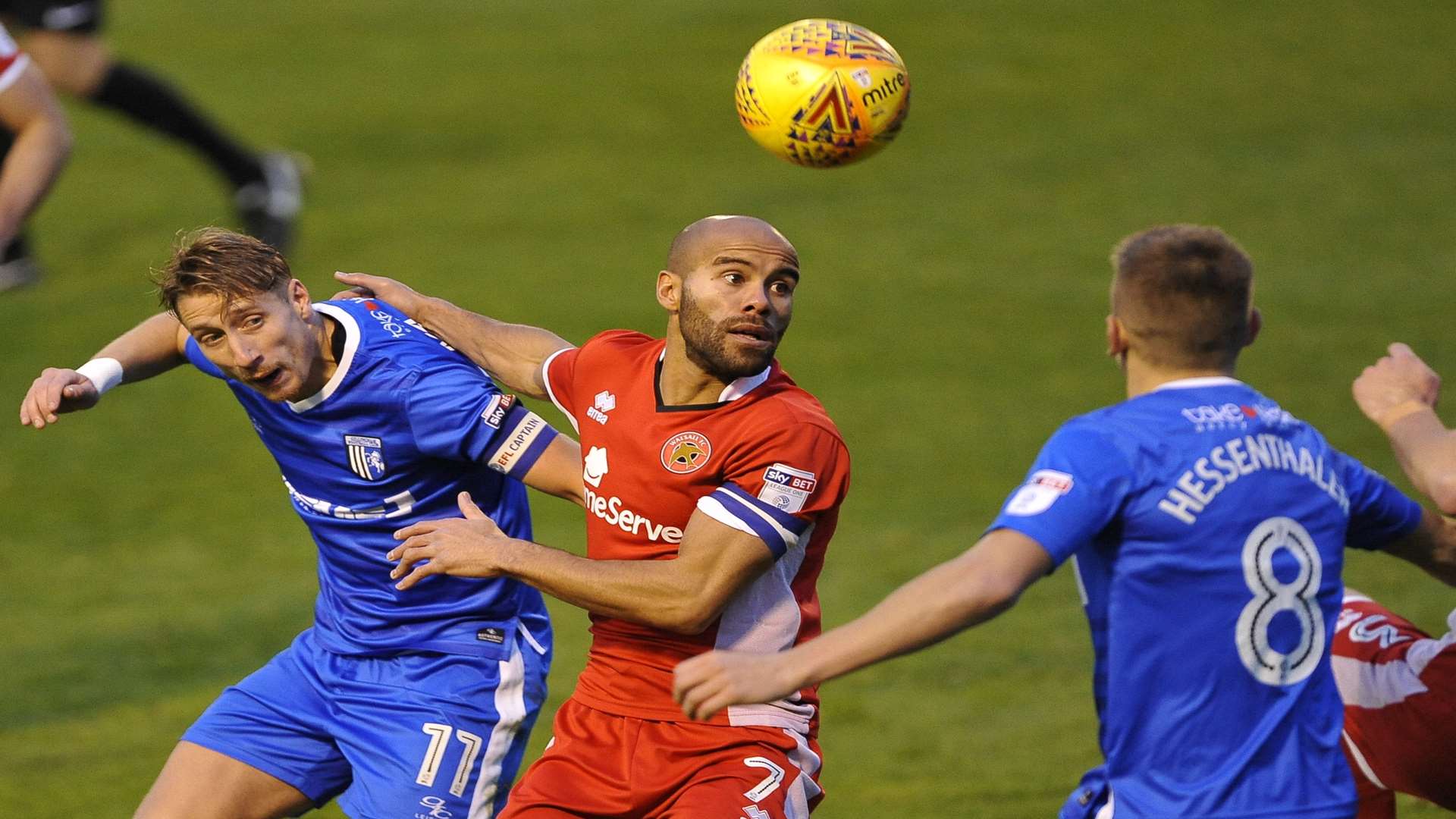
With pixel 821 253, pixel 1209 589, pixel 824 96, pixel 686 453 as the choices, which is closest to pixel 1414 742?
pixel 1209 589

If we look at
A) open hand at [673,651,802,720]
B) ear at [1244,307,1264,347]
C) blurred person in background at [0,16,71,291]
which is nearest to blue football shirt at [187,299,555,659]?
open hand at [673,651,802,720]

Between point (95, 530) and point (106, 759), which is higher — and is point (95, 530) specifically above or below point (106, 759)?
above

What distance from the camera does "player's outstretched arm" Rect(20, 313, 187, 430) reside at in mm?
5000

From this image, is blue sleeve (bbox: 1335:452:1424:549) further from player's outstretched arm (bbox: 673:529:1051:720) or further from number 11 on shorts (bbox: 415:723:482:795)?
number 11 on shorts (bbox: 415:723:482:795)

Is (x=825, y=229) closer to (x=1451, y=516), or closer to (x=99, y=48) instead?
(x=99, y=48)

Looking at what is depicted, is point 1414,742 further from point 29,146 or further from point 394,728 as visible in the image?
point 29,146

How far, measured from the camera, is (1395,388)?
4.22 metres

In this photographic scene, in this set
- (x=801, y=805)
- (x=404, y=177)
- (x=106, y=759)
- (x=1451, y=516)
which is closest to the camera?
(x=1451, y=516)

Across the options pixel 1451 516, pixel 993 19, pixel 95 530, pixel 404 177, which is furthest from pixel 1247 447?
pixel 993 19

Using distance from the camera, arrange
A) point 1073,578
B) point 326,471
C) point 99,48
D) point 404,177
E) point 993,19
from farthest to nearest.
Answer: point 993,19
point 404,177
point 99,48
point 1073,578
point 326,471

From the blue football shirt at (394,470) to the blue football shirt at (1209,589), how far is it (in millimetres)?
1891

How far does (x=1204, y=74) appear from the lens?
1838 centimetres

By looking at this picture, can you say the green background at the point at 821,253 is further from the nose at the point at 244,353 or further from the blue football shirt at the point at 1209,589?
the blue football shirt at the point at 1209,589

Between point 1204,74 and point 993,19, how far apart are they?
285 centimetres
